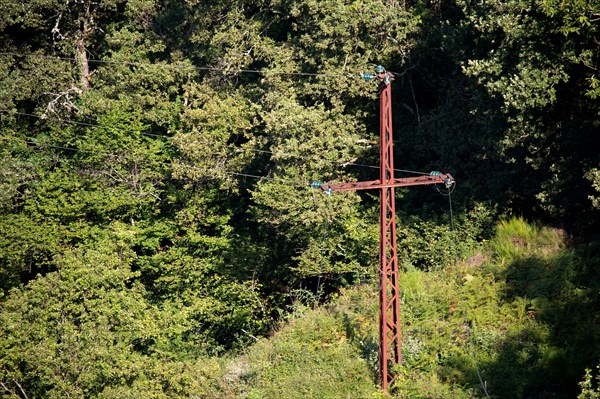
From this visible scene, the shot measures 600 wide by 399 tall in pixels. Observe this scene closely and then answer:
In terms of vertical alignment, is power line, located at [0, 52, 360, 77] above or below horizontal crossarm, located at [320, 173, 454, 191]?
above

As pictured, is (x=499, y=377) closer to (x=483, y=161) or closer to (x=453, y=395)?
(x=453, y=395)

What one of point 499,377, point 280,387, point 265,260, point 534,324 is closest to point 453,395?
point 499,377

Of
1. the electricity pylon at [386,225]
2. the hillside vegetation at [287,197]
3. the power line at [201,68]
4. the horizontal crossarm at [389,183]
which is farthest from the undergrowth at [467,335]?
the power line at [201,68]

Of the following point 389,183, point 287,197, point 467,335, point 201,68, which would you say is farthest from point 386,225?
point 201,68

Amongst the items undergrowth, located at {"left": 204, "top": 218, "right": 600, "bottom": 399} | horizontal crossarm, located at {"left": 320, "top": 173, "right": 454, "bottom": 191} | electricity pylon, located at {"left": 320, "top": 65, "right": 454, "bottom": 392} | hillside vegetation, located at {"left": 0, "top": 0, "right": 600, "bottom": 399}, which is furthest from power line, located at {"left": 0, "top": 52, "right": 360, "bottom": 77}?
horizontal crossarm, located at {"left": 320, "top": 173, "right": 454, "bottom": 191}

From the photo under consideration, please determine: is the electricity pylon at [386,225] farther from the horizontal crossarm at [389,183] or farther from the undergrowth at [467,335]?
the undergrowth at [467,335]

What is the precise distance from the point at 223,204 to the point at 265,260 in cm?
287

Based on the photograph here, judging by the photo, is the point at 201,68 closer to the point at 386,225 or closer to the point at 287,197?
the point at 287,197

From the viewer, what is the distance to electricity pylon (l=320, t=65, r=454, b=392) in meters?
17.8

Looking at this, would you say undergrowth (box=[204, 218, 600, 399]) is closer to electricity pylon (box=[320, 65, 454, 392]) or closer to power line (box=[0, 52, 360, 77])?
electricity pylon (box=[320, 65, 454, 392])

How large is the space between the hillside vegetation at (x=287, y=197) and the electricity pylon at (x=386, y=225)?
0.80 m

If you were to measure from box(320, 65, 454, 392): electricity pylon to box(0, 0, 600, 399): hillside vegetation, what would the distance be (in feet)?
2.62

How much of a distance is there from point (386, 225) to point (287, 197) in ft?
24.4

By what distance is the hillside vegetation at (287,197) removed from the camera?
68.2 feet
